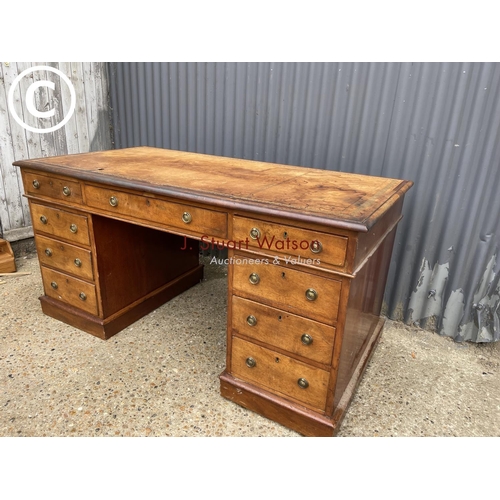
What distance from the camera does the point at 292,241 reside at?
1.46m

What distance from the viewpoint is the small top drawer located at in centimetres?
202

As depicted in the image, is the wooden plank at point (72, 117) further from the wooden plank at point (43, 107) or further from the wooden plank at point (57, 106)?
the wooden plank at point (43, 107)

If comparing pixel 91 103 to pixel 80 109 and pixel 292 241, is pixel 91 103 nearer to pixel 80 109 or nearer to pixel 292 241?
pixel 80 109

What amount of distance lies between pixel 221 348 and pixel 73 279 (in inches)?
36.4

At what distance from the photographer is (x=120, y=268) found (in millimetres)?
2299

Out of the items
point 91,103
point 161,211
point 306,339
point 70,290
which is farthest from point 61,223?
point 91,103

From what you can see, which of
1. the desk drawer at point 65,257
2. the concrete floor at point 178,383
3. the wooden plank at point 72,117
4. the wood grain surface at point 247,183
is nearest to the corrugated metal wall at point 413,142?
Result: the concrete floor at point 178,383

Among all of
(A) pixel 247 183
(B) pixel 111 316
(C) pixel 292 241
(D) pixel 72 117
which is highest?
(D) pixel 72 117

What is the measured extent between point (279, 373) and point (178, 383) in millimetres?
573

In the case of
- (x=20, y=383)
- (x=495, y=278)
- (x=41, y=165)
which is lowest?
(x=20, y=383)

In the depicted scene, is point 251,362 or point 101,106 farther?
point 101,106

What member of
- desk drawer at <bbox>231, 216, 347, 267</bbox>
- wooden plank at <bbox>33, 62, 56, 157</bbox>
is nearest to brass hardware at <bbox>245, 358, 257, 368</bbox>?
desk drawer at <bbox>231, 216, 347, 267</bbox>

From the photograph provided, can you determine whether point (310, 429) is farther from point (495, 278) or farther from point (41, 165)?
point (41, 165)

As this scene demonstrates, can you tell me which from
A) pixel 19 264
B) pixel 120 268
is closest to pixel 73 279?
pixel 120 268
